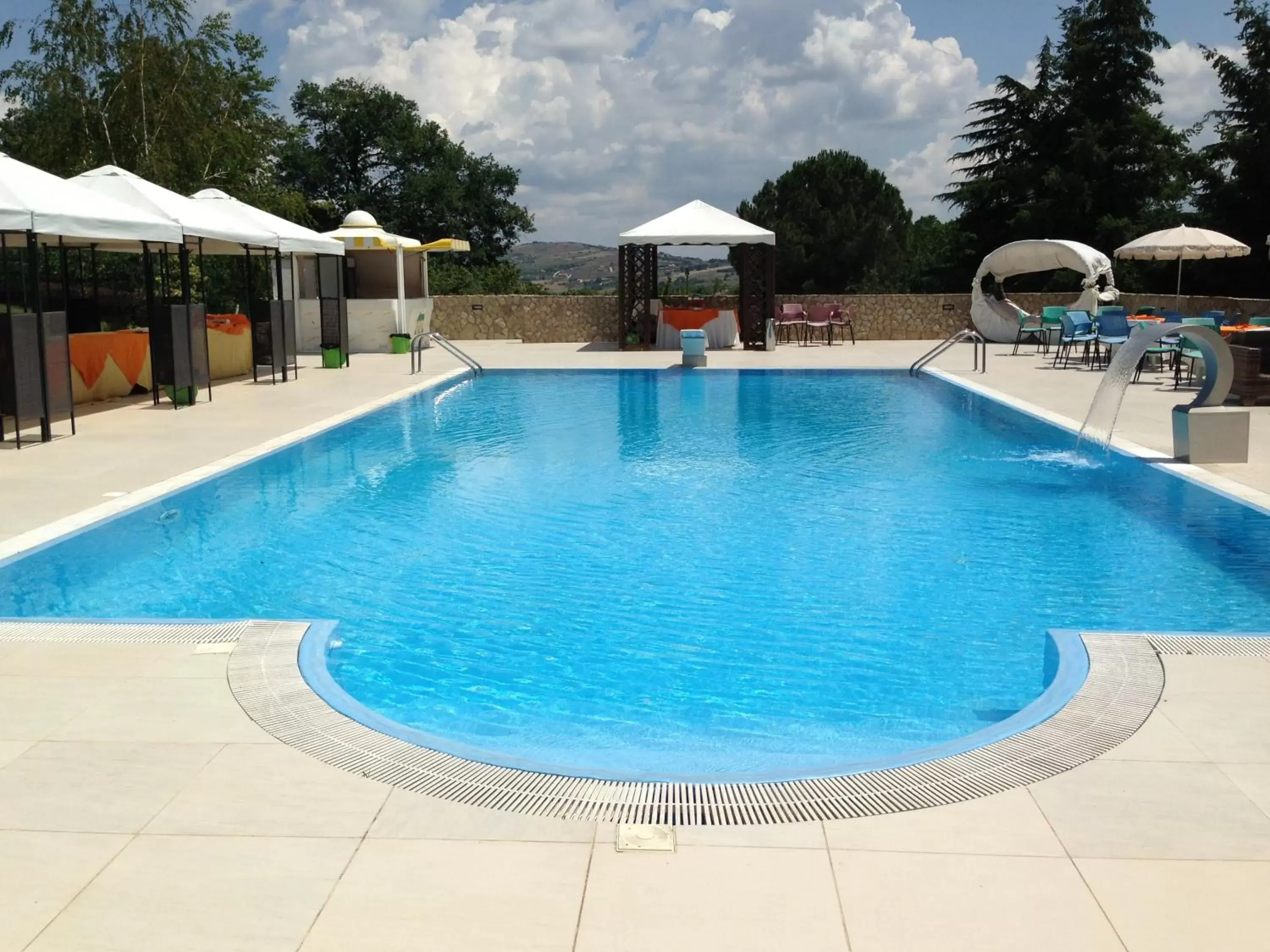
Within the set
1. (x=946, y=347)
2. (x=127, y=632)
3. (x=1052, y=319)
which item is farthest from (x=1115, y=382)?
(x=127, y=632)

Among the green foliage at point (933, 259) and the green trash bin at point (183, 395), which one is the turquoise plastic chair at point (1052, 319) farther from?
the green trash bin at point (183, 395)

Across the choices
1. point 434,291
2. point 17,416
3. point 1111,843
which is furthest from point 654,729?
point 434,291

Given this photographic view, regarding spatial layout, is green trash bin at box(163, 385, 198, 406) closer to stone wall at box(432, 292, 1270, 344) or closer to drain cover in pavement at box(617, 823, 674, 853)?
drain cover in pavement at box(617, 823, 674, 853)

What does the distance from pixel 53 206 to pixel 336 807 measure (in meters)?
8.39

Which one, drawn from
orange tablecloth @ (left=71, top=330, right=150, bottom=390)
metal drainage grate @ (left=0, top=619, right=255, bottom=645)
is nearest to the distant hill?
orange tablecloth @ (left=71, top=330, right=150, bottom=390)

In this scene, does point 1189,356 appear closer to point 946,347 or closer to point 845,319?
point 946,347

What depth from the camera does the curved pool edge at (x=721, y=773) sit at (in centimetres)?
388

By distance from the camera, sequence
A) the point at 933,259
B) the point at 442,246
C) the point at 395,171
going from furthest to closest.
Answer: the point at 933,259 → the point at 395,171 → the point at 442,246

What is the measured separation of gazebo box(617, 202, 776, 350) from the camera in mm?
20984

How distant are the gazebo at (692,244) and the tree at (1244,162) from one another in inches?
452

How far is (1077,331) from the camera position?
18125 millimetres

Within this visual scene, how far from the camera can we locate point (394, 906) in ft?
9.52

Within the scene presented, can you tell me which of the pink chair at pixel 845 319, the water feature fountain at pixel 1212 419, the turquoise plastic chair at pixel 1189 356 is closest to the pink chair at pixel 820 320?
the pink chair at pixel 845 319

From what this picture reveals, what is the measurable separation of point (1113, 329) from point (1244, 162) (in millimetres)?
12118
